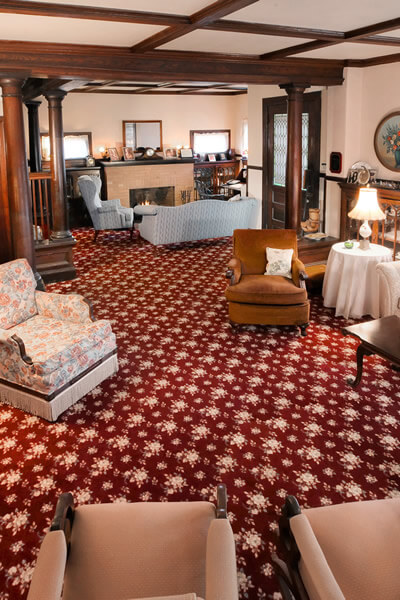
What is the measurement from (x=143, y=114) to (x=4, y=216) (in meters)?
7.77

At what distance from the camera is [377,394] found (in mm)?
4547

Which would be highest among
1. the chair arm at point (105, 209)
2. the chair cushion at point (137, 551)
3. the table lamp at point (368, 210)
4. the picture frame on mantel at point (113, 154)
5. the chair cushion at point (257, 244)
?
the picture frame on mantel at point (113, 154)

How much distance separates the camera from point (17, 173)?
613 centimetres

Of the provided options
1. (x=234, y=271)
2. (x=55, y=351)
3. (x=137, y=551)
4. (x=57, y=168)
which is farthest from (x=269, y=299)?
(x=57, y=168)

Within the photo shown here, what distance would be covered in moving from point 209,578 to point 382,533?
2.84 feet

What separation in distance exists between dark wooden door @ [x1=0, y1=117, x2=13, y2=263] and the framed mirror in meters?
7.32

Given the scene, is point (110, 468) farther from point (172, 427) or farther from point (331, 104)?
point (331, 104)

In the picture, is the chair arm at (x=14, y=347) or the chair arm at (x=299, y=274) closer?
the chair arm at (x=14, y=347)

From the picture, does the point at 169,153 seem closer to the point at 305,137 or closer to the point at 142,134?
the point at 142,134

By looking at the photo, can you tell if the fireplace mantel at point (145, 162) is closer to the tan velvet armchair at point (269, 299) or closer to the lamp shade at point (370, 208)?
the tan velvet armchair at point (269, 299)

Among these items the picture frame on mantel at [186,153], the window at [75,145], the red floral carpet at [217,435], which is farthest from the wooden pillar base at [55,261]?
the picture frame on mantel at [186,153]

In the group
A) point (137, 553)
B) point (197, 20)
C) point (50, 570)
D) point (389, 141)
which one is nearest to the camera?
point (50, 570)

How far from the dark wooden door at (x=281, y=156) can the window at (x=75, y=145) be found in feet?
15.7

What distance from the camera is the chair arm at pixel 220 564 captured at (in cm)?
186
